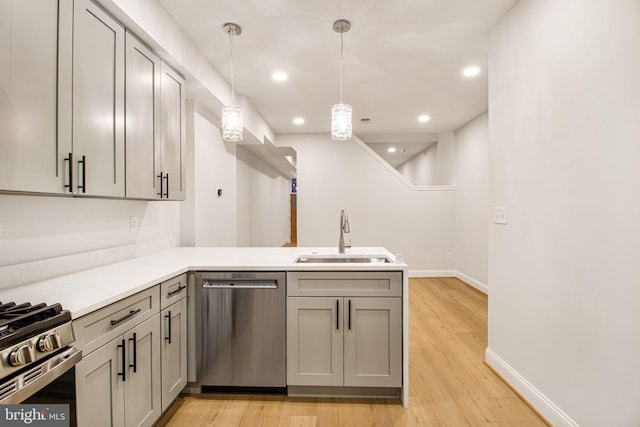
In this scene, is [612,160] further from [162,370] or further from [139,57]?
[139,57]

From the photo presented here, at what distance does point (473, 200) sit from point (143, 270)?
467cm

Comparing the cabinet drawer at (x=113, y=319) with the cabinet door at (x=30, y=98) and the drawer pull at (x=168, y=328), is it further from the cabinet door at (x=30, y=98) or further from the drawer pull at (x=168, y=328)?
the cabinet door at (x=30, y=98)

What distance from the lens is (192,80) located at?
274 cm

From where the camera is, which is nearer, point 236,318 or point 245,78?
point 236,318

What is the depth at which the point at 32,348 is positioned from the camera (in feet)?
3.11

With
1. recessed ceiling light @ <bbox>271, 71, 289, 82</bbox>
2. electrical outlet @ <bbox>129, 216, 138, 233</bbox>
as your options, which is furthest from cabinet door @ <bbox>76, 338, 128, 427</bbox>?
recessed ceiling light @ <bbox>271, 71, 289, 82</bbox>

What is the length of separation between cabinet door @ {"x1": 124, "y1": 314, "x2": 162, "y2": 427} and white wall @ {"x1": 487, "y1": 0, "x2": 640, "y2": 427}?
222 centimetres

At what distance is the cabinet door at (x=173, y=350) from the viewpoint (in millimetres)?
1790

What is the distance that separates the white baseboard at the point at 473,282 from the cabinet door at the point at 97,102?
15.0ft

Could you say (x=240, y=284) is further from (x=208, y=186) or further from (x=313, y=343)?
(x=208, y=186)

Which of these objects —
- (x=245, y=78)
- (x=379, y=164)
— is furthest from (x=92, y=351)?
(x=379, y=164)

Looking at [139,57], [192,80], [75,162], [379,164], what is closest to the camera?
[75,162]

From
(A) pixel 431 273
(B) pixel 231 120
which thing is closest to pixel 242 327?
(B) pixel 231 120

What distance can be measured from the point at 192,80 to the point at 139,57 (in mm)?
743
